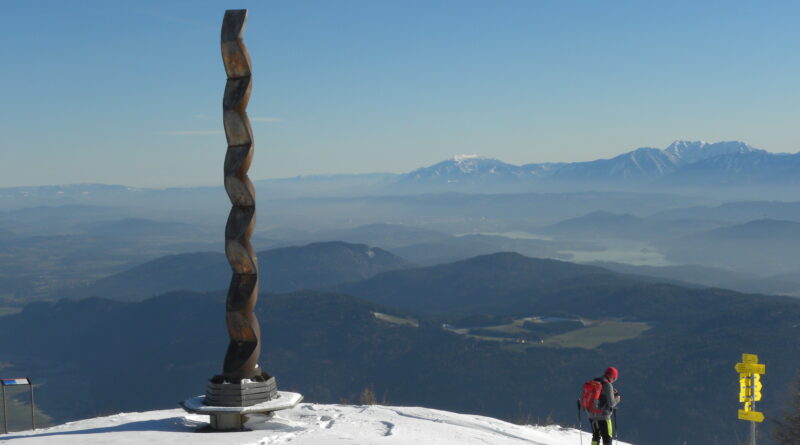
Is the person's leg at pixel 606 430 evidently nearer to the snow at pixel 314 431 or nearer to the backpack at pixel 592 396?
the backpack at pixel 592 396

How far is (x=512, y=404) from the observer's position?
Answer: 166875 millimetres

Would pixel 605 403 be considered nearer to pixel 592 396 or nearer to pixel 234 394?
pixel 592 396

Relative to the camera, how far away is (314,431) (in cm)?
2256

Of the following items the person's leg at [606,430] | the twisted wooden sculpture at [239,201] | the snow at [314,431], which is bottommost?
the snow at [314,431]

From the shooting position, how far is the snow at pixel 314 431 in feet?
70.6

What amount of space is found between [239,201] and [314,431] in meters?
6.81

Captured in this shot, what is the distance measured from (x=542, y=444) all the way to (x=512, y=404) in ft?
482

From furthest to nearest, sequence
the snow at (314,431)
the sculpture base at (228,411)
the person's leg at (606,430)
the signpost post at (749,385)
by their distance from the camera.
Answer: the sculpture base at (228,411) → the signpost post at (749,385) → the snow at (314,431) → the person's leg at (606,430)

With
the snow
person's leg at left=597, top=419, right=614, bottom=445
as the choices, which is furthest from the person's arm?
the snow

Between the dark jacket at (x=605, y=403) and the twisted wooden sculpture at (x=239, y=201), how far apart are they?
961 cm

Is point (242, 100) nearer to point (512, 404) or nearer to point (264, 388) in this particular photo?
point (264, 388)

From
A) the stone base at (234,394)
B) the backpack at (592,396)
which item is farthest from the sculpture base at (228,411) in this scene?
the backpack at (592,396)

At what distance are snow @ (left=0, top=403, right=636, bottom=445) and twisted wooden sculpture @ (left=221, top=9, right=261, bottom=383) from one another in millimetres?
2035

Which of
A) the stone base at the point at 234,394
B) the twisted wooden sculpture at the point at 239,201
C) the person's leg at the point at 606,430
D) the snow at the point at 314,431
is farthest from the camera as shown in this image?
the twisted wooden sculpture at the point at 239,201
